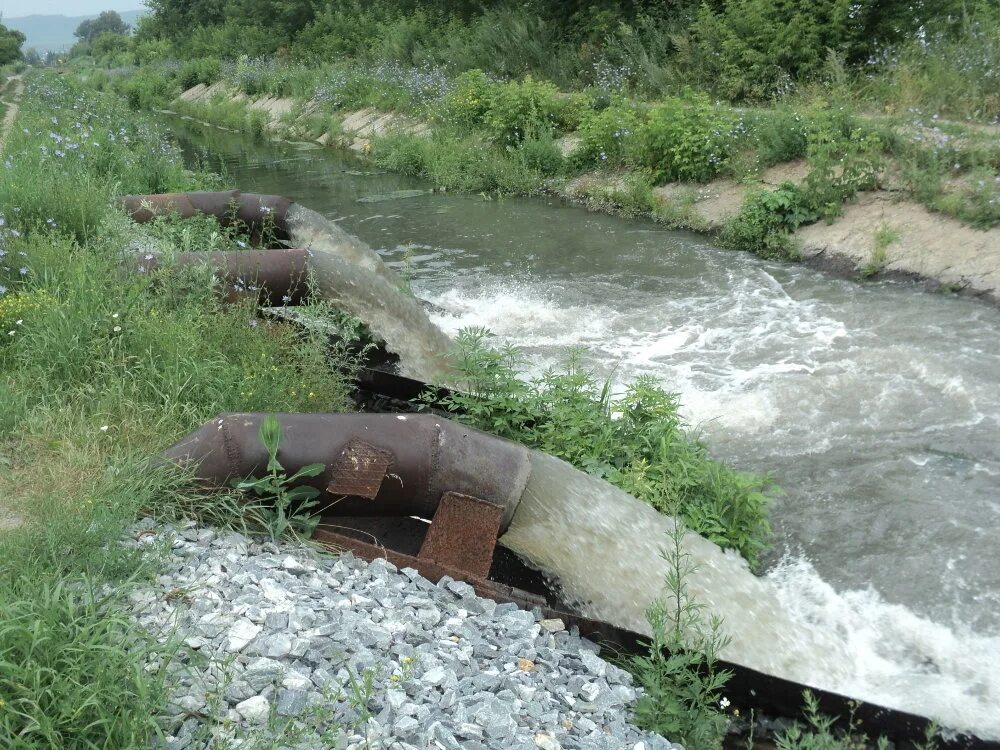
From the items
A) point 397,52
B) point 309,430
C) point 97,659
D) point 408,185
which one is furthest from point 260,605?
point 397,52

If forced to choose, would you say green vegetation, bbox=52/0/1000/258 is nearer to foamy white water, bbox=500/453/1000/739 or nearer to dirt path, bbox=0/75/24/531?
foamy white water, bbox=500/453/1000/739

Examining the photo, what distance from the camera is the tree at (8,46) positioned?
232 ft

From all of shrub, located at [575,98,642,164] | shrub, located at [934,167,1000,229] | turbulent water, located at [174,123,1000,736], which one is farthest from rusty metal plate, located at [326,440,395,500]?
shrub, located at [575,98,642,164]

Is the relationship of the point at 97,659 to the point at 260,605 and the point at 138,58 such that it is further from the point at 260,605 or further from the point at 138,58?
the point at 138,58

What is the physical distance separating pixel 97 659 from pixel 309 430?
1744 mm

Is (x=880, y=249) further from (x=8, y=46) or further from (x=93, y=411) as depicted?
(x=8, y=46)

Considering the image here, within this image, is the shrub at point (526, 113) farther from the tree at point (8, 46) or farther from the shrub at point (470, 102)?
the tree at point (8, 46)

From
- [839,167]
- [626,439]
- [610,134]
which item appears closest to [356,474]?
[626,439]

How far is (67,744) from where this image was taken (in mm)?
2650

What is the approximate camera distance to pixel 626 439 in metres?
6.01

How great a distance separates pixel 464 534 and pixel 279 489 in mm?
975

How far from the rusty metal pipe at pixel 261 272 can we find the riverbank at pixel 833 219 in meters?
→ 6.68

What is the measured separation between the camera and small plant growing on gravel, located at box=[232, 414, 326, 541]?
4.20m

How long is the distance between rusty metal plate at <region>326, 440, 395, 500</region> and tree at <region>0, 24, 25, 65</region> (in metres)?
79.6
